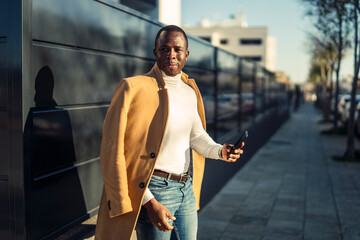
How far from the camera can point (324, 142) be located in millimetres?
15648

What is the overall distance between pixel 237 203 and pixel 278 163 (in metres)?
4.49

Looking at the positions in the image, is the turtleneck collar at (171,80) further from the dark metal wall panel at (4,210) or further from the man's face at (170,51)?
the dark metal wall panel at (4,210)

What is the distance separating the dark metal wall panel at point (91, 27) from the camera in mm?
2633

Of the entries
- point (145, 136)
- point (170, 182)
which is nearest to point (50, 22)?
point (145, 136)

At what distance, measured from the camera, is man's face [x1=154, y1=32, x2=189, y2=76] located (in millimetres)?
2318

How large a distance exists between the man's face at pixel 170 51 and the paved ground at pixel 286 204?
144 centimetres

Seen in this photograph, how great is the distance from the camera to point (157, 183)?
2.32 m

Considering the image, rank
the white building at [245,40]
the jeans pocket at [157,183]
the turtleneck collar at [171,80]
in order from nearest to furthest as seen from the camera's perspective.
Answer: the jeans pocket at [157,183] < the turtleneck collar at [171,80] < the white building at [245,40]

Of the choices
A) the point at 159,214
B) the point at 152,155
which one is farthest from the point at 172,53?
the point at 159,214

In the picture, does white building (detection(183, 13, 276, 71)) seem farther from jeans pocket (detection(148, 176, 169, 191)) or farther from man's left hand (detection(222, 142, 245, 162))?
jeans pocket (detection(148, 176, 169, 191))

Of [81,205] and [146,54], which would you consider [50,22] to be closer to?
[81,205]

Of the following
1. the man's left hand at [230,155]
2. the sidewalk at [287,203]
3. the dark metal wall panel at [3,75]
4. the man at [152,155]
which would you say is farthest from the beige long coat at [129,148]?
the sidewalk at [287,203]

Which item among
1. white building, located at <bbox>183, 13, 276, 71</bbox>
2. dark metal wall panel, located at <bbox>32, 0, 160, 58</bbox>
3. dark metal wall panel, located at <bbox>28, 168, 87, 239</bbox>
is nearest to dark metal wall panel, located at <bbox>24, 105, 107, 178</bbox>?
dark metal wall panel, located at <bbox>28, 168, 87, 239</bbox>

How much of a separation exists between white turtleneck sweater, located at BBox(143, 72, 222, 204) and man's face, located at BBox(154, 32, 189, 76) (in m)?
0.08
